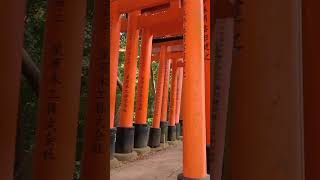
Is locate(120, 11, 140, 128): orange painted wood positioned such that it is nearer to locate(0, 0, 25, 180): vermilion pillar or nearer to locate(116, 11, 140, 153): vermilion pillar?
locate(116, 11, 140, 153): vermilion pillar

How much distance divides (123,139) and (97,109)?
7.65m

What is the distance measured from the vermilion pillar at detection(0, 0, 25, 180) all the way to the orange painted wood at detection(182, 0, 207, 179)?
3.46m

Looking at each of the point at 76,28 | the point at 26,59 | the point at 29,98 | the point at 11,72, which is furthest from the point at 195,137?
the point at 11,72

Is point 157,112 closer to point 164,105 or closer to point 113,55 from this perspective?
point 164,105

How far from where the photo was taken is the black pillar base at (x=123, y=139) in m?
9.31

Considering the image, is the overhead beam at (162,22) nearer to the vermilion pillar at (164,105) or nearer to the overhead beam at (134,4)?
the overhead beam at (134,4)

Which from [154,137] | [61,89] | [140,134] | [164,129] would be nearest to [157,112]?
[154,137]

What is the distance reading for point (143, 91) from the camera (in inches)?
420

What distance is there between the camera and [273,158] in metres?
1.07

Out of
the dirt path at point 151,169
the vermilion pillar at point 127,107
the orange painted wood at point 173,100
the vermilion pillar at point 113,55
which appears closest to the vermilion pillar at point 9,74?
the vermilion pillar at point 113,55

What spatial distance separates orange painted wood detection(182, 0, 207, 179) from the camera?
461cm

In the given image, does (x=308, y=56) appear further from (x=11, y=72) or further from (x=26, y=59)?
(x=26, y=59)

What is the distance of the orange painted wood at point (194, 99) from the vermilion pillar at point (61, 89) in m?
3.16

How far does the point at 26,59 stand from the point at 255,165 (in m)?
1.68
